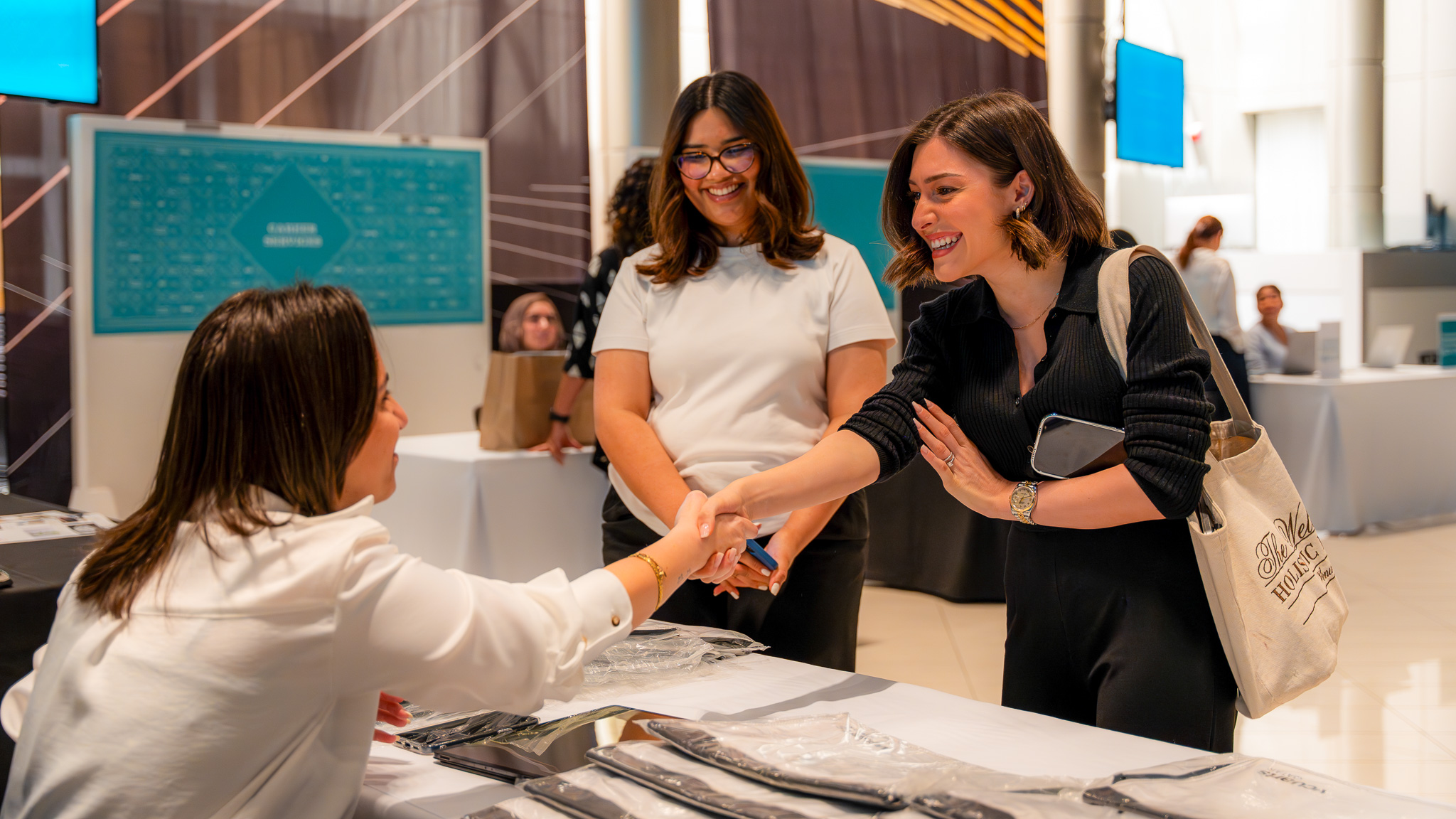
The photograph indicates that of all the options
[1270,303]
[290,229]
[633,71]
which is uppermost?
[633,71]

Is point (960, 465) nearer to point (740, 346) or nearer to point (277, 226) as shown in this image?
point (740, 346)

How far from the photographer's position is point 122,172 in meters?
4.04

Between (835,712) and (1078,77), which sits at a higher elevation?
(1078,77)

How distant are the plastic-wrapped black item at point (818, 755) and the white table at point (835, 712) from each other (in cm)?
13

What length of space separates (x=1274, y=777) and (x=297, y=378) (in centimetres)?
105

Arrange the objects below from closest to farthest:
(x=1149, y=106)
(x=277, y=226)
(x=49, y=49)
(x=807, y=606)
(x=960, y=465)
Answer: (x=960, y=465) < (x=807, y=606) < (x=49, y=49) < (x=277, y=226) < (x=1149, y=106)

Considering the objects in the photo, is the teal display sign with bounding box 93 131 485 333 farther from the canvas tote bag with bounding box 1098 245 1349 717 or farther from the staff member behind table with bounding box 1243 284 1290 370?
the staff member behind table with bounding box 1243 284 1290 370

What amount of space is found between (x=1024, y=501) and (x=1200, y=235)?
20.6ft

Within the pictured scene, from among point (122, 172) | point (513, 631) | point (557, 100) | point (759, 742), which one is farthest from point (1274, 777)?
point (557, 100)

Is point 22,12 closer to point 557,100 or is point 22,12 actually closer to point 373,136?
point 373,136

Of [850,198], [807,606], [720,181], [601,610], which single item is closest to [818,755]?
[601,610]

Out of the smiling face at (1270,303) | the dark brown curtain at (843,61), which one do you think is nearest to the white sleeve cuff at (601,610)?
the dark brown curtain at (843,61)

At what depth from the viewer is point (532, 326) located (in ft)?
15.5

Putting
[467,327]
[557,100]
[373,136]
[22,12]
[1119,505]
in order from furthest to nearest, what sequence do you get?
[557,100] → [467,327] → [373,136] → [22,12] → [1119,505]
